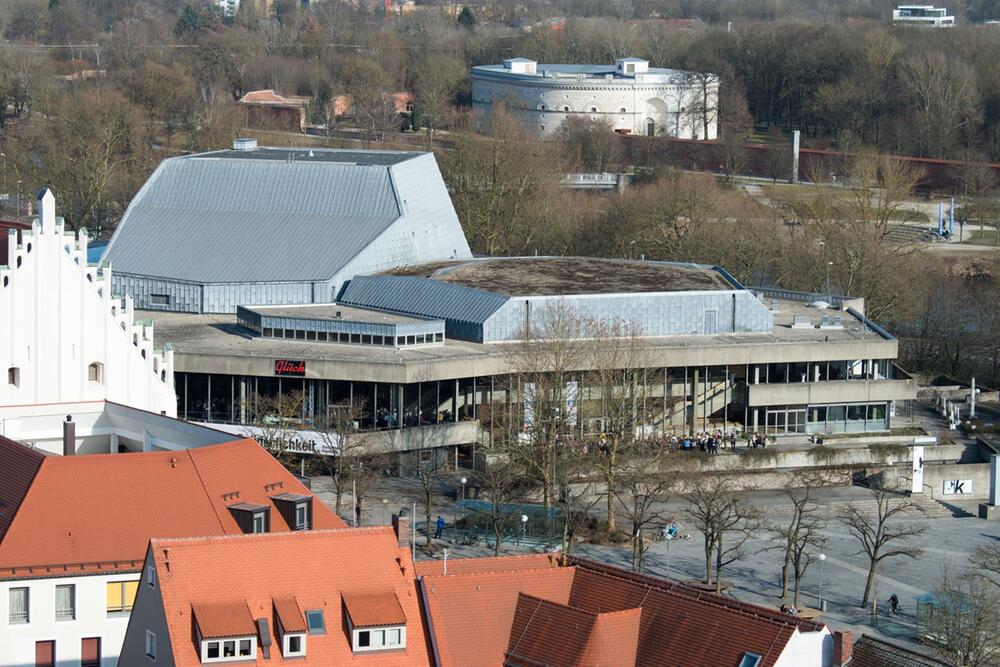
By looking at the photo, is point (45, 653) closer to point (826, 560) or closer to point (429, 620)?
point (429, 620)

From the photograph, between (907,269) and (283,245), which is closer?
(283,245)

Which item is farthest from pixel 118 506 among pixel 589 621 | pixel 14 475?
pixel 589 621

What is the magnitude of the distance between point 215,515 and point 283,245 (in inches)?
2276

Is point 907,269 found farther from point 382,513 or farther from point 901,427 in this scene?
point 382,513

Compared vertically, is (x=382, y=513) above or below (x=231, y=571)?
below

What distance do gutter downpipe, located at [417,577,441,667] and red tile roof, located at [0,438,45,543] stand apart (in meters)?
13.7

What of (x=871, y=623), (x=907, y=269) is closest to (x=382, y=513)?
(x=871, y=623)

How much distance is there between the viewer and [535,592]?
6725 centimetres

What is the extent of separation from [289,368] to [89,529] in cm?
4195

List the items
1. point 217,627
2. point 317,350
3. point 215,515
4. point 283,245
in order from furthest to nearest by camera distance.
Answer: point 283,245 < point 317,350 < point 215,515 < point 217,627

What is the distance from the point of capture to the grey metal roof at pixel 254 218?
13075cm

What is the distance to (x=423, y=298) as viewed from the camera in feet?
409

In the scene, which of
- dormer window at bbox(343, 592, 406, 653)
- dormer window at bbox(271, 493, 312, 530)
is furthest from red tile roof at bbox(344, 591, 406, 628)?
dormer window at bbox(271, 493, 312, 530)

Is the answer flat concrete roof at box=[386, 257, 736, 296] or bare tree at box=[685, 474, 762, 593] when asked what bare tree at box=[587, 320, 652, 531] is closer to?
bare tree at box=[685, 474, 762, 593]
